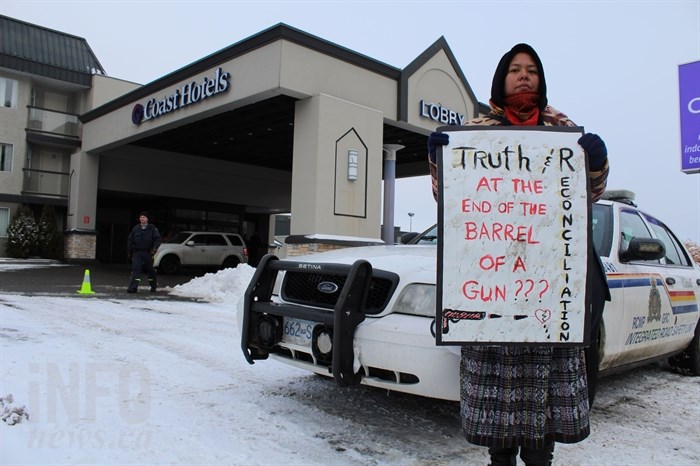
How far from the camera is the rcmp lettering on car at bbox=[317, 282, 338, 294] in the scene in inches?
130

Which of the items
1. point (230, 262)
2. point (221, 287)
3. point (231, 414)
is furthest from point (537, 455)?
point (230, 262)

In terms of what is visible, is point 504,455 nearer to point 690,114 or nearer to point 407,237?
point 407,237

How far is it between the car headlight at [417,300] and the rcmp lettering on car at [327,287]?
0.43 m

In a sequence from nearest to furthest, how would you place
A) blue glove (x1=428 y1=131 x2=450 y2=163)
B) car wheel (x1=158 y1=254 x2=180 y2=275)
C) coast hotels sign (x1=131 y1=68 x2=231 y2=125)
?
blue glove (x1=428 y1=131 x2=450 y2=163), coast hotels sign (x1=131 y1=68 x2=231 y2=125), car wheel (x1=158 y1=254 x2=180 y2=275)

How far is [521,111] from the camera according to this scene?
7.73 ft

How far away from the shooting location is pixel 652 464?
291cm

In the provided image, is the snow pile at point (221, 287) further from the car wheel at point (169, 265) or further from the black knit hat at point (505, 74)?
the black knit hat at point (505, 74)

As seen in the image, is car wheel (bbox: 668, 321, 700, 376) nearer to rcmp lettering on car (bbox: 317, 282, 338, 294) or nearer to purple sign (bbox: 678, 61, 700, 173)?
rcmp lettering on car (bbox: 317, 282, 338, 294)

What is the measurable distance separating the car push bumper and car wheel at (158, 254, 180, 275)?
15.3 m

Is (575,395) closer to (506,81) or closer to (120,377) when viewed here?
(506,81)

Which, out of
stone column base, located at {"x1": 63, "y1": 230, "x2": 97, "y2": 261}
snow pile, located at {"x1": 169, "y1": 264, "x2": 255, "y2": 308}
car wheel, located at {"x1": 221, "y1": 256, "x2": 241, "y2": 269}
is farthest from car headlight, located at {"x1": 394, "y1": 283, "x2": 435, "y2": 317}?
stone column base, located at {"x1": 63, "y1": 230, "x2": 97, "y2": 261}

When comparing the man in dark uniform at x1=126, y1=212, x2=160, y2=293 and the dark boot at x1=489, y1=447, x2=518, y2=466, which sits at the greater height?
the man in dark uniform at x1=126, y1=212, x2=160, y2=293

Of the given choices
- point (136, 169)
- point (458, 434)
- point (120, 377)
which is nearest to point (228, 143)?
point (136, 169)

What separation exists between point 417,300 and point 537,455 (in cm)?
109
